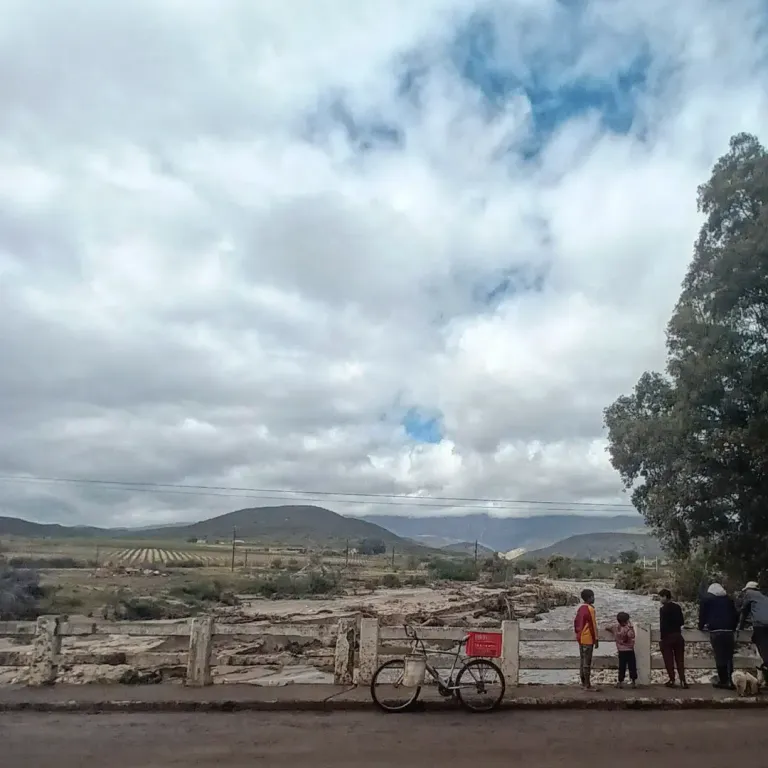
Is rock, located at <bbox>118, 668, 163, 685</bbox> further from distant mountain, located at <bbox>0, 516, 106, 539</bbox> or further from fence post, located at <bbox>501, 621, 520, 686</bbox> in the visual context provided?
distant mountain, located at <bbox>0, 516, 106, 539</bbox>

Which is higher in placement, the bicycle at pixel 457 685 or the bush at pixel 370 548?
the bush at pixel 370 548

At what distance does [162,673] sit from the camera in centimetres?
1316

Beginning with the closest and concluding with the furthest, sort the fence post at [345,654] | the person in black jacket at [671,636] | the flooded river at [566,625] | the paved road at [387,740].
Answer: the paved road at [387,740] < the fence post at [345,654] < the person in black jacket at [671,636] < the flooded river at [566,625]

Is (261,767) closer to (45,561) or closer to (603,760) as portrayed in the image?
(603,760)

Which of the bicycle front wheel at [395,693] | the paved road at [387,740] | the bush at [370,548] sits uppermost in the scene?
the bush at [370,548]

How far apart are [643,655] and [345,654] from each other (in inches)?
187

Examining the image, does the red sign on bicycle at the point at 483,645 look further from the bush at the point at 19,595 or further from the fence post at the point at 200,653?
the bush at the point at 19,595

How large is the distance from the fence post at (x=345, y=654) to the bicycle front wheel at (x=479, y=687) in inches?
78.1

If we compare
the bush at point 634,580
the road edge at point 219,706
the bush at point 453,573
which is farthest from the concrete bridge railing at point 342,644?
the bush at point 453,573

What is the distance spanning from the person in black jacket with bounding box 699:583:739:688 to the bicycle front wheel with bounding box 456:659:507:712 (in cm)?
378

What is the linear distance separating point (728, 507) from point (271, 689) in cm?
974

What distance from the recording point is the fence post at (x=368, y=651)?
1143 cm

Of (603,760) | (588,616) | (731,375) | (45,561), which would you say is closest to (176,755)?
(603,760)

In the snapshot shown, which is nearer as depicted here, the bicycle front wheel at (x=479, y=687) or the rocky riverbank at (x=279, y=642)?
the bicycle front wheel at (x=479, y=687)
